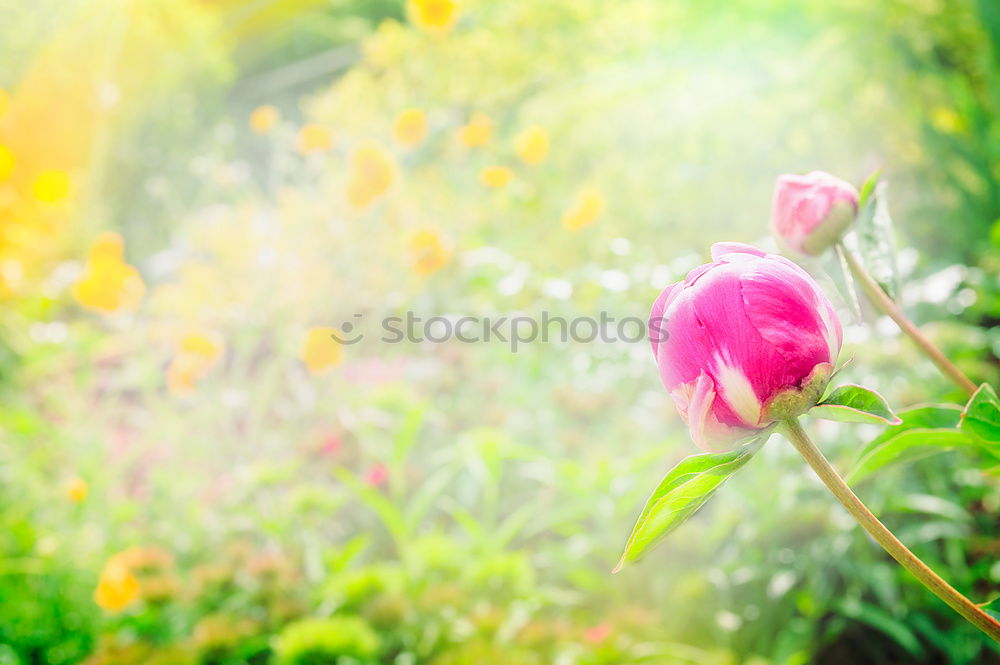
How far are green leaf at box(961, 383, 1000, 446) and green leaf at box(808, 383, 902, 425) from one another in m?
0.03

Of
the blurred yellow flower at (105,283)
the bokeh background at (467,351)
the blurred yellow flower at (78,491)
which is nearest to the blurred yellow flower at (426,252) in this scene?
the bokeh background at (467,351)

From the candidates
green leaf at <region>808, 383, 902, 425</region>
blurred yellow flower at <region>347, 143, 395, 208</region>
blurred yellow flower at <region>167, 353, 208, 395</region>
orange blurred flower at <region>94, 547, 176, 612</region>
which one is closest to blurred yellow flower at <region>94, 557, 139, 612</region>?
orange blurred flower at <region>94, 547, 176, 612</region>

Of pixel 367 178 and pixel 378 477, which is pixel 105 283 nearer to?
pixel 367 178

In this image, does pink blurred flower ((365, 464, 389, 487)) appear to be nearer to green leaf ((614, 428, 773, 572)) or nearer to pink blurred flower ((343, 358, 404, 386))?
pink blurred flower ((343, 358, 404, 386))

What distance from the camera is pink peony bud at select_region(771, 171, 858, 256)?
37 cm

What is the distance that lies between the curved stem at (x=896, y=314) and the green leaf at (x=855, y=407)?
101 millimetres

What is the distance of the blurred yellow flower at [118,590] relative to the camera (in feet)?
3.18

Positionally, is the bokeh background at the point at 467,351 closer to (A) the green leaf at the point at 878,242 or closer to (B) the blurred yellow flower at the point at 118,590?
(B) the blurred yellow flower at the point at 118,590

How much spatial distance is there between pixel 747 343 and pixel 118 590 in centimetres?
101

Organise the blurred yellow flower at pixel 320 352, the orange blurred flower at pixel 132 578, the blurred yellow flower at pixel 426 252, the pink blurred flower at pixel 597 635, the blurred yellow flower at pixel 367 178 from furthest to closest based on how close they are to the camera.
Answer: the blurred yellow flower at pixel 367 178, the blurred yellow flower at pixel 426 252, the blurred yellow flower at pixel 320 352, the orange blurred flower at pixel 132 578, the pink blurred flower at pixel 597 635

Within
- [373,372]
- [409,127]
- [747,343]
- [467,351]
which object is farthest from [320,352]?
[747,343]

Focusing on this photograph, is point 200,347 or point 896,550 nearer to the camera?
point 896,550

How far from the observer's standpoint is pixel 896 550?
9.1 inches

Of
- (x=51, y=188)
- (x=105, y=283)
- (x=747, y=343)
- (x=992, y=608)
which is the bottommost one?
(x=992, y=608)
